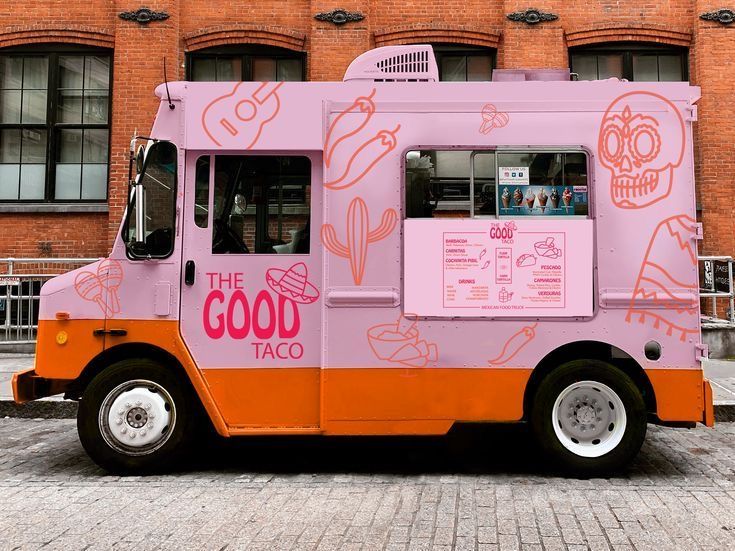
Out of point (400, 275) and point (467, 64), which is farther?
point (467, 64)

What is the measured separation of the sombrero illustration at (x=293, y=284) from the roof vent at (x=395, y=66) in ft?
5.68

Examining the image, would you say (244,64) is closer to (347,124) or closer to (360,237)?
(347,124)

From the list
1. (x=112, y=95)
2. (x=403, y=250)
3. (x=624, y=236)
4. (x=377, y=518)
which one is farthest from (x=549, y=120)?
(x=112, y=95)

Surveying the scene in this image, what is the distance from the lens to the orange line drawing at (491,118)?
505 centimetres

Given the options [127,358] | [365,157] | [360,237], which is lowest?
[127,358]

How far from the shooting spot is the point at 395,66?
540 centimetres

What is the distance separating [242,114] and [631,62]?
998cm

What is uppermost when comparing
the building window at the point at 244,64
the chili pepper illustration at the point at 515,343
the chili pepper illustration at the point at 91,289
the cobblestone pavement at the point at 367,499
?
the building window at the point at 244,64

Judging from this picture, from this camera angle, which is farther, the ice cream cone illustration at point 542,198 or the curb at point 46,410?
the curb at point 46,410

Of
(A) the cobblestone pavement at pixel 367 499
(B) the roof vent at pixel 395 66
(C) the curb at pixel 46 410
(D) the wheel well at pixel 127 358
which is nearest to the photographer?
(A) the cobblestone pavement at pixel 367 499

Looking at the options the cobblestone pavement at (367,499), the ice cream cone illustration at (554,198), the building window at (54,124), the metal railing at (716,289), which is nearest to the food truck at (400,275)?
the ice cream cone illustration at (554,198)

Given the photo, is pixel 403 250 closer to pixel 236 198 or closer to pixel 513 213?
pixel 513 213

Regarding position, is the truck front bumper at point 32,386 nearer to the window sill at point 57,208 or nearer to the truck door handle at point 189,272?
the truck door handle at point 189,272

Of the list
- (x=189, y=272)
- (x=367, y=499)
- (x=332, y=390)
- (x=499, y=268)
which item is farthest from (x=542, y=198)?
(x=189, y=272)
